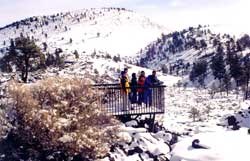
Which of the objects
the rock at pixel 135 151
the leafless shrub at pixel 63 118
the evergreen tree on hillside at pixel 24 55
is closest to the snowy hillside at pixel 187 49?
the evergreen tree on hillside at pixel 24 55

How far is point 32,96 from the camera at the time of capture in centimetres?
1681

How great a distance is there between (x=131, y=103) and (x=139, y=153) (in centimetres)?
261

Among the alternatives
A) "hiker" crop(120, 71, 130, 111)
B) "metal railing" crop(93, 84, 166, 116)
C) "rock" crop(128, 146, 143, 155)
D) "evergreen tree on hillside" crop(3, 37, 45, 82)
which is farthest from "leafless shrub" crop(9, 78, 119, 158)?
"evergreen tree on hillside" crop(3, 37, 45, 82)

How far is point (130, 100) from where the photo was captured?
19.8 m

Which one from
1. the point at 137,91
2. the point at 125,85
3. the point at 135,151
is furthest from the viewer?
the point at 137,91

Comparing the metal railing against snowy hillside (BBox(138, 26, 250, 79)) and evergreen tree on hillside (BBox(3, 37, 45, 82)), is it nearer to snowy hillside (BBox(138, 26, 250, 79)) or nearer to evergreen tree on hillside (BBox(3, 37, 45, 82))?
evergreen tree on hillside (BBox(3, 37, 45, 82))

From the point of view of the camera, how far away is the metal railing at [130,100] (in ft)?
62.1

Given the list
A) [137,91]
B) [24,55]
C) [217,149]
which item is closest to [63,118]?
[137,91]

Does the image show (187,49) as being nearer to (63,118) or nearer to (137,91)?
(137,91)

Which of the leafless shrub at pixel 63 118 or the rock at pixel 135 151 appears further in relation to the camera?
the rock at pixel 135 151

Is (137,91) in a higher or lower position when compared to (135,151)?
higher

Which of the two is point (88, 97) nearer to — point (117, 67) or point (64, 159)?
point (64, 159)

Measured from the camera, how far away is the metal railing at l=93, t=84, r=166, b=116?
18.9 meters

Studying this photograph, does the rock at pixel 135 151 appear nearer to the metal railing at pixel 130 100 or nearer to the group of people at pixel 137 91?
the metal railing at pixel 130 100
